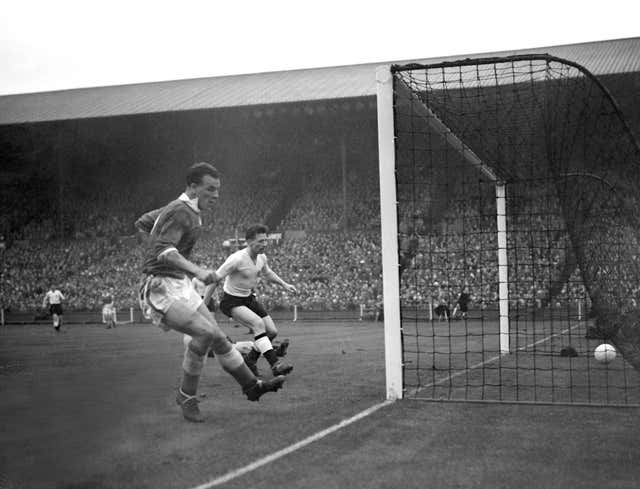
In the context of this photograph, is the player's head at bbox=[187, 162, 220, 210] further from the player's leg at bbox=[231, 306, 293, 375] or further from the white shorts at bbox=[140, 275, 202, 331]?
the player's leg at bbox=[231, 306, 293, 375]

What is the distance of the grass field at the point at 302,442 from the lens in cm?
501

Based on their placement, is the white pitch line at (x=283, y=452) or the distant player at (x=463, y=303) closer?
the white pitch line at (x=283, y=452)

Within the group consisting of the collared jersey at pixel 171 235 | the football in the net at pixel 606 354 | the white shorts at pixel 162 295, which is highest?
the collared jersey at pixel 171 235

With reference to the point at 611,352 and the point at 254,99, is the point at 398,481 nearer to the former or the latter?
the point at 611,352

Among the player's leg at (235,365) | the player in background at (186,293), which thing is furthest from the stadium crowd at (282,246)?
the player in background at (186,293)

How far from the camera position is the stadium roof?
1463 inches

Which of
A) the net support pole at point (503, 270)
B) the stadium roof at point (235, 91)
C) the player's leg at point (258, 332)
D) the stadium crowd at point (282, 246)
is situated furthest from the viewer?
the stadium roof at point (235, 91)

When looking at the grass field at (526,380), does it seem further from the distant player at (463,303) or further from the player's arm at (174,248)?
the distant player at (463,303)

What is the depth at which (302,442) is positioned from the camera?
246 inches

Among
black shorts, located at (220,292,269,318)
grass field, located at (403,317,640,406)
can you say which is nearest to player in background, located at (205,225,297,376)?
black shorts, located at (220,292,269,318)

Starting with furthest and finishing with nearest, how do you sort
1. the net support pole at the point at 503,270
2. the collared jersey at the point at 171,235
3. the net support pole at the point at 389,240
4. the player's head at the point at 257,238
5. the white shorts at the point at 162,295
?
the net support pole at the point at 503,270 → the player's head at the point at 257,238 → the net support pole at the point at 389,240 → the white shorts at the point at 162,295 → the collared jersey at the point at 171,235

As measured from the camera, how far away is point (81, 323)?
3775 centimetres

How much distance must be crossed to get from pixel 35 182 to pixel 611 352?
40958 mm

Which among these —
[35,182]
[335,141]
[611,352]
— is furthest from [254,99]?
[611,352]
